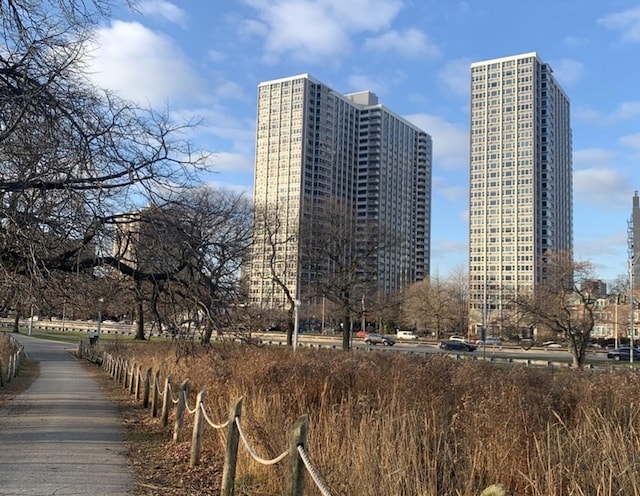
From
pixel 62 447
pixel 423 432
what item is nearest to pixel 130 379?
pixel 62 447

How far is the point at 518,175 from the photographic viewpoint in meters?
140

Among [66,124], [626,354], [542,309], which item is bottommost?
[626,354]

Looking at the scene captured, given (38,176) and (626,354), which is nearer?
(38,176)

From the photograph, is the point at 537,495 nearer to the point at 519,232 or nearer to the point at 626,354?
the point at 626,354

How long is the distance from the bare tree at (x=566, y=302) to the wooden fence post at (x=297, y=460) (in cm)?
3253

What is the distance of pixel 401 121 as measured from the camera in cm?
10156

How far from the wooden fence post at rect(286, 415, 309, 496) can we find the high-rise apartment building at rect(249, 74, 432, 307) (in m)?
41.1

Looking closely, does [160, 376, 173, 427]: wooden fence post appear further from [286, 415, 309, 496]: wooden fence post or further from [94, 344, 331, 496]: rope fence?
[286, 415, 309, 496]: wooden fence post

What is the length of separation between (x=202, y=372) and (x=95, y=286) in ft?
10.8

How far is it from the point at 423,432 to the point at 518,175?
142129 mm

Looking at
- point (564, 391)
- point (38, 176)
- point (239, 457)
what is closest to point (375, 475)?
point (239, 457)

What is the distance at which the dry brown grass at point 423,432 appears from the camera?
4.79 meters

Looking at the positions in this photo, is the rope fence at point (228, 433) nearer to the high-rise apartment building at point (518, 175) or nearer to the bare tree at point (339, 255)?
the bare tree at point (339, 255)

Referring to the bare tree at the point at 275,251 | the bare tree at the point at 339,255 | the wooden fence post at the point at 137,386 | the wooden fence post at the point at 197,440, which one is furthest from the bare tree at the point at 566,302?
the wooden fence post at the point at 197,440
